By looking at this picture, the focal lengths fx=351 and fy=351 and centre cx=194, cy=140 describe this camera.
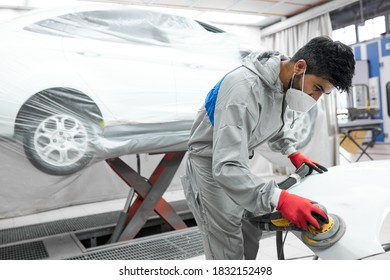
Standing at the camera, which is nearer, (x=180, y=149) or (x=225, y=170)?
(x=225, y=170)

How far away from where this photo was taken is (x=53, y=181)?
2070mm

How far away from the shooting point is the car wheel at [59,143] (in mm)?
1967

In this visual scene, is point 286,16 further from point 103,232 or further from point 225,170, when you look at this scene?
point 225,170

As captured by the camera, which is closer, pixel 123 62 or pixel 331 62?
pixel 331 62

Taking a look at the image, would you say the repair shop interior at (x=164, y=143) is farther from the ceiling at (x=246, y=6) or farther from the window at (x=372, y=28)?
the window at (x=372, y=28)

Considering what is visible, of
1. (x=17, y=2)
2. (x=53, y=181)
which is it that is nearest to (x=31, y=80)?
(x=53, y=181)

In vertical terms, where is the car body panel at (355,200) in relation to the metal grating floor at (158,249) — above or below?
above

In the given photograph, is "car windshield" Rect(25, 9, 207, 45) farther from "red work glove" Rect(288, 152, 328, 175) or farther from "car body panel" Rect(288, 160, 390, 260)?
"car body panel" Rect(288, 160, 390, 260)

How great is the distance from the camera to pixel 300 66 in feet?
3.87

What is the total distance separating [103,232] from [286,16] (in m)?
Result: 4.47

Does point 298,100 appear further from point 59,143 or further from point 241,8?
point 241,8

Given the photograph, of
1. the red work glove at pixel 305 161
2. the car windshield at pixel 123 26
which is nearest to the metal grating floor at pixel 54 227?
the car windshield at pixel 123 26

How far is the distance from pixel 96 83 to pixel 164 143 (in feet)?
1.85

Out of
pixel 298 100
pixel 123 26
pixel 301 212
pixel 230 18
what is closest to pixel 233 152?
pixel 301 212
